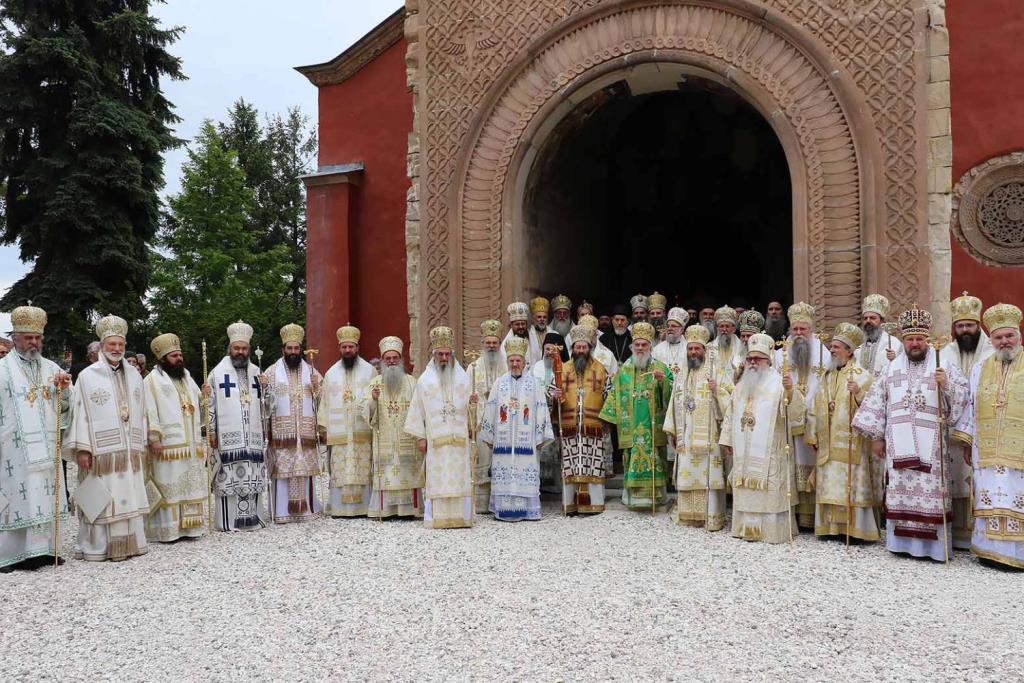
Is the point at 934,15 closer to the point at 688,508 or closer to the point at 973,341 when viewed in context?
the point at 973,341

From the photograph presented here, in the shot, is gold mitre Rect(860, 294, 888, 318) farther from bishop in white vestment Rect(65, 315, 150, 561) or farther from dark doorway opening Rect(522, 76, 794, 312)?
bishop in white vestment Rect(65, 315, 150, 561)

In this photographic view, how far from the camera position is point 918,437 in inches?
245

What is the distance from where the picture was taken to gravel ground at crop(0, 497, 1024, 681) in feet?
13.5

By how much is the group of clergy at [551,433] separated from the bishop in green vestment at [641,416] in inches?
0.7

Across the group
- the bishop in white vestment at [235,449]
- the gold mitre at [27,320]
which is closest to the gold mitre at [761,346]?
the bishop in white vestment at [235,449]

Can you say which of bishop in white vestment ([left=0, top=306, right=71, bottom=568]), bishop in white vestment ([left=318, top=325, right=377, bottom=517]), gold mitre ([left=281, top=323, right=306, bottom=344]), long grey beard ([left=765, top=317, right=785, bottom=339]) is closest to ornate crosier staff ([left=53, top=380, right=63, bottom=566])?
bishop in white vestment ([left=0, top=306, right=71, bottom=568])

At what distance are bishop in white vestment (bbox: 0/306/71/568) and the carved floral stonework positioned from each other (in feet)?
30.4

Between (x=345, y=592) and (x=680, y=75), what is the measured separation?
711 centimetres

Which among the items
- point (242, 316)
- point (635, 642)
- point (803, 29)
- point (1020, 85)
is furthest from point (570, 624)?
point (242, 316)

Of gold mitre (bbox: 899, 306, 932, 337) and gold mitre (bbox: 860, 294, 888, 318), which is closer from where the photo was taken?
gold mitre (bbox: 899, 306, 932, 337)

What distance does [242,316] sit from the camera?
2170 cm

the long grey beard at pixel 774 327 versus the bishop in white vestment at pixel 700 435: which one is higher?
the long grey beard at pixel 774 327

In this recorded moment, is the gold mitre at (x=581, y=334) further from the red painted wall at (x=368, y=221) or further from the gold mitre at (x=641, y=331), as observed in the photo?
the red painted wall at (x=368, y=221)

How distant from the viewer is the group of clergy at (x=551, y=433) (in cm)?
622
